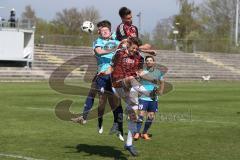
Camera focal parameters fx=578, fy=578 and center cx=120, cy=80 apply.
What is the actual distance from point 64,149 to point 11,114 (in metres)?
7.21

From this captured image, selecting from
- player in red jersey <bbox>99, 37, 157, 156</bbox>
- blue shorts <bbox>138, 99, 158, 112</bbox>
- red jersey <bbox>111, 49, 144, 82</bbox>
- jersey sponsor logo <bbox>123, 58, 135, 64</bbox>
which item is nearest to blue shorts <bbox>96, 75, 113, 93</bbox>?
player in red jersey <bbox>99, 37, 157, 156</bbox>

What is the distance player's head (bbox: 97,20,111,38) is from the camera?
10.9 metres

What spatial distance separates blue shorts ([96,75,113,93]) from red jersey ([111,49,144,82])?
2.90 feet

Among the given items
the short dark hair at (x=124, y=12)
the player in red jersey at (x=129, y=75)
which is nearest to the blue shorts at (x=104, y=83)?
the player in red jersey at (x=129, y=75)

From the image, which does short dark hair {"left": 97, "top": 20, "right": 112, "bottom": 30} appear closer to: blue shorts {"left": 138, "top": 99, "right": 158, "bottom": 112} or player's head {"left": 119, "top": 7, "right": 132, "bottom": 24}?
player's head {"left": 119, "top": 7, "right": 132, "bottom": 24}

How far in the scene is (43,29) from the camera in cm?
9962

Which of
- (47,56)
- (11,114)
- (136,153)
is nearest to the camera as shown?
(136,153)

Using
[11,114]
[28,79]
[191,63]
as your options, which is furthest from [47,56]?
[11,114]

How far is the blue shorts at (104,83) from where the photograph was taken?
1110cm

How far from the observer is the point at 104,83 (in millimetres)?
11156

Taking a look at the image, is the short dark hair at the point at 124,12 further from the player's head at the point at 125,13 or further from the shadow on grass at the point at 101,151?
the shadow on grass at the point at 101,151

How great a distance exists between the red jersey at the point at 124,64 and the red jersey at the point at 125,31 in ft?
2.61

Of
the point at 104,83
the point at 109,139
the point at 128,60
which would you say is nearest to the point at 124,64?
the point at 128,60

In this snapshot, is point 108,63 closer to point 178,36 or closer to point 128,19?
point 128,19
